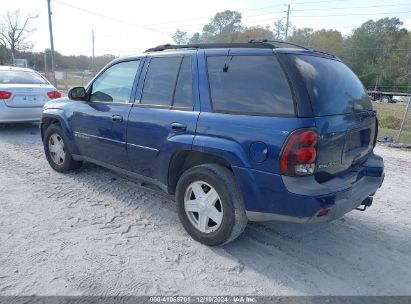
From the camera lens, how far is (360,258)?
312 cm

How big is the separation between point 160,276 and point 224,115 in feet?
4.85

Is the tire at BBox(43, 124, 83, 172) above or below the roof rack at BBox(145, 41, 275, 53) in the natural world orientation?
below

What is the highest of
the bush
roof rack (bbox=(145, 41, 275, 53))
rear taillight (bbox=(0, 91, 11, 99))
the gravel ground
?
roof rack (bbox=(145, 41, 275, 53))

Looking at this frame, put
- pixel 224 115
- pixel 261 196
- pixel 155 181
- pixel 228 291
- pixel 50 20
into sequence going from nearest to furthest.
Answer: pixel 228 291 < pixel 261 196 < pixel 224 115 < pixel 155 181 < pixel 50 20

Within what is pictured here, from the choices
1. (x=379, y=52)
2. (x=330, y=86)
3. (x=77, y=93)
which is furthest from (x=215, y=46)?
(x=379, y=52)

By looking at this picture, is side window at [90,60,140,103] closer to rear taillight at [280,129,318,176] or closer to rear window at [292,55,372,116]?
rear window at [292,55,372,116]

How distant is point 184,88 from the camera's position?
3.40 meters

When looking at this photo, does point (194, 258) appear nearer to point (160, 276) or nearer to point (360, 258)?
point (160, 276)

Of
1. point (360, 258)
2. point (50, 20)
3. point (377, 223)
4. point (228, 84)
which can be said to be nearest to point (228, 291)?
point (360, 258)

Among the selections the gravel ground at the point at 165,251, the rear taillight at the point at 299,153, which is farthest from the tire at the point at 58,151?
the rear taillight at the point at 299,153

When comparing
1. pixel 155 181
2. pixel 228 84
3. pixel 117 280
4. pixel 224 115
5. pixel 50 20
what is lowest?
pixel 117 280

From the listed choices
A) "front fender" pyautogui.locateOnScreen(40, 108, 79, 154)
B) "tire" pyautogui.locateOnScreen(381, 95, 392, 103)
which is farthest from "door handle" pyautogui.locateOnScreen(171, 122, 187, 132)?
"tire" pyautogui.locateOnScreen(381, 95, 392, 103)

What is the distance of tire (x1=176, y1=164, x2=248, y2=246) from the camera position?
2.99 m

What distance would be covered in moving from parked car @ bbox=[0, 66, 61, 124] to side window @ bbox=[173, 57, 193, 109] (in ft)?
19.2
